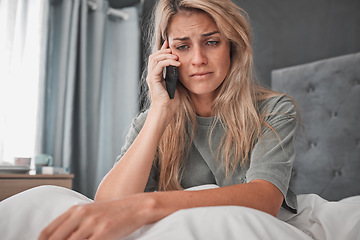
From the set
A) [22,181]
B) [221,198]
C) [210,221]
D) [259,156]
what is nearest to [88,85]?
[22,181]

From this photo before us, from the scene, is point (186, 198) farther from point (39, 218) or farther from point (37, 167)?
point (37, 167)

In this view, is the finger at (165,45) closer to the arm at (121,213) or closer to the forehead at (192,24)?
the forehead at (192,24)

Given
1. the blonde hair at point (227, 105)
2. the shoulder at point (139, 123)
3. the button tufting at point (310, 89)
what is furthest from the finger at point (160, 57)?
the button tufting at point (310, 89)

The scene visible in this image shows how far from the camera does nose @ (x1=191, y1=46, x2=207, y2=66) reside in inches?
53.8

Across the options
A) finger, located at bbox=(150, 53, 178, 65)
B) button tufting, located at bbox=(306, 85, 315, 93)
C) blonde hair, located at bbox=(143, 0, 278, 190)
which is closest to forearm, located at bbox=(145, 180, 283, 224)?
blonde hair, located at bbox=(143, 0, 278, 190)

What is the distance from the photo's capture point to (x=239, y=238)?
61 centimetres

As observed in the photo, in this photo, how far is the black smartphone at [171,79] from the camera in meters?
1.36

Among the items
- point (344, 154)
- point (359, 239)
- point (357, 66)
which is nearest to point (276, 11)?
point (357, 66)

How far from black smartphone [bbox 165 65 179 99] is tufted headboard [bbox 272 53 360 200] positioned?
4.51 feet

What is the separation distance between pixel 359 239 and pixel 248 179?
13.6 inches

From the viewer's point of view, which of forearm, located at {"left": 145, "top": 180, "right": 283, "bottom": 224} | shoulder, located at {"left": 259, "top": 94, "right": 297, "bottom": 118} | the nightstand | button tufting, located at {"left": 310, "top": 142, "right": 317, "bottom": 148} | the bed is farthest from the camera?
button tufting, located at {"left": 310, "top": 142, "right": 317, "bottom": 148}

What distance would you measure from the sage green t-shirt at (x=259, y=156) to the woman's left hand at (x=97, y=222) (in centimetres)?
51

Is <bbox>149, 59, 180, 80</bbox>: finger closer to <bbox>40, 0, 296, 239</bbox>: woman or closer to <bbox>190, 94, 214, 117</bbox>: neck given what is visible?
<bbox>40, 0, 296, 239</bbox>: woman

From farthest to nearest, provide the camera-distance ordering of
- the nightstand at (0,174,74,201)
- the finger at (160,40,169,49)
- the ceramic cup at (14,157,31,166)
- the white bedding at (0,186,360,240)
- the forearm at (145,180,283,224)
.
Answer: the ceramic cup at (14,157,31,166), the nightstand at (0,174,74,201), the finger at (160,40,169,49), the forearm at (145,180,283,224), the white bedding at (0,186,360,240)
